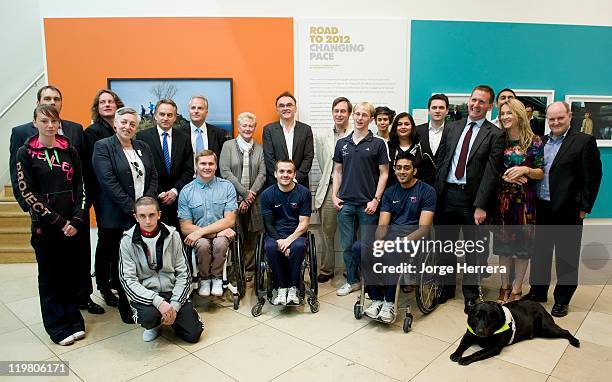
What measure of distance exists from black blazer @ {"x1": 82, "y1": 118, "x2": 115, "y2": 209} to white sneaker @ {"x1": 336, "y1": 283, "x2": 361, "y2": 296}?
85.2 inches

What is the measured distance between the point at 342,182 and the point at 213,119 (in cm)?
159

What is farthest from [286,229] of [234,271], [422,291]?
[422,291]

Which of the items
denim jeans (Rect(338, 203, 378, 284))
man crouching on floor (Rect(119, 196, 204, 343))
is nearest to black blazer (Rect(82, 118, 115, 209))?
man crouching on floor (Rect(119, 196, 204, 343))

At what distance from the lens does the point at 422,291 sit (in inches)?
117

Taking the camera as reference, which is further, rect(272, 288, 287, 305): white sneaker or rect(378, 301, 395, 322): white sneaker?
rect(272, 288, 287, 305): white sneaker

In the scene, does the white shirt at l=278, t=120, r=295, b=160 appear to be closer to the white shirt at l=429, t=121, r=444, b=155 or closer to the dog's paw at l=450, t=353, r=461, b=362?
the white shirt at l=429, t=121, r=444, b=155

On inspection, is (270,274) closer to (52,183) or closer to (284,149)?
(284,149)

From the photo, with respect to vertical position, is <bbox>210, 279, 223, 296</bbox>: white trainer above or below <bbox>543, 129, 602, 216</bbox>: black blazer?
below

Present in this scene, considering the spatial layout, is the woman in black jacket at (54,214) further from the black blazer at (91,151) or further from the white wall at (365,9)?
the white wall at (365,9)

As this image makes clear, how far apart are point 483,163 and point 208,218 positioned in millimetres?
2198

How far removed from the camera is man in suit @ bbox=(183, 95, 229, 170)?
3.64 m

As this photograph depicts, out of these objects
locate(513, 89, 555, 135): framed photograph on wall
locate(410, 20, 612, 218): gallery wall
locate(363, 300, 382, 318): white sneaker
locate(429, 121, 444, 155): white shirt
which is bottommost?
locate(363, 300, 382, 318): white sneaker

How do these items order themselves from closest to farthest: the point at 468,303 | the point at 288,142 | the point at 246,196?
1. the point at 468,303
2. the point at 246,196
3. the point at 288,142

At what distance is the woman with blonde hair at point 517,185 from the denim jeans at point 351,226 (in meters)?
1.00
